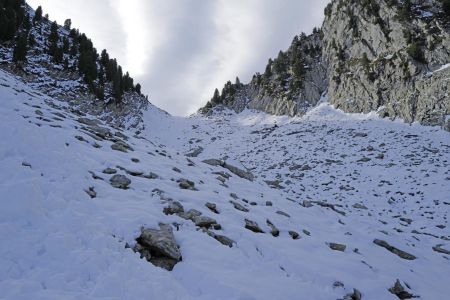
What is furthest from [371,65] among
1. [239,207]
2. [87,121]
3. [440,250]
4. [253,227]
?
[253,227]

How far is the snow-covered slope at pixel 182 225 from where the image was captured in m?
6.95

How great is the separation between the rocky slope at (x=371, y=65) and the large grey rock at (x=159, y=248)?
30123mm

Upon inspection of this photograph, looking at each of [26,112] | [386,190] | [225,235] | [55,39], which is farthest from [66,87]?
[225,235]

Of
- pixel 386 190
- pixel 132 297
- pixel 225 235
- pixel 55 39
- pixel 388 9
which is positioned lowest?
pixel 132 297

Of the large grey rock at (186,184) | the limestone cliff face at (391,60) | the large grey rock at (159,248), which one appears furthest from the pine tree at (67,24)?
the large grey rock at (159,248)

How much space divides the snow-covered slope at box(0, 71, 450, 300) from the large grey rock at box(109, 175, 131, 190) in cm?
17

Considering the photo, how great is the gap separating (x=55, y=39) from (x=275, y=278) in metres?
55.7

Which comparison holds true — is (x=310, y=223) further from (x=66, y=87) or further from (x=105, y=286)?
(x=66, y=87)

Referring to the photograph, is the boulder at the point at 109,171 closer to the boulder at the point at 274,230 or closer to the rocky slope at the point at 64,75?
the boulder at the point at 274,230

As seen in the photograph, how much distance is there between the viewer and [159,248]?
8047 millimetres

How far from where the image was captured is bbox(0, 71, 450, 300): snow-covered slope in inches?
273

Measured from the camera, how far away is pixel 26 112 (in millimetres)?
15242

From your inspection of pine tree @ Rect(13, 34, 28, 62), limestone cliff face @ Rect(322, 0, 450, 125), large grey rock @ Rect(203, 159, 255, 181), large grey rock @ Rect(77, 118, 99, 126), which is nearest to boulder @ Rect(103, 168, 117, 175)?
large grey rock @ Rect(77, 118, 99, 126)

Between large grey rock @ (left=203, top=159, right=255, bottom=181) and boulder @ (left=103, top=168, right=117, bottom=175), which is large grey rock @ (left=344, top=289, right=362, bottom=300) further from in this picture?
large grey rock @ (left=203, top=159, right=255, bottom=181)
